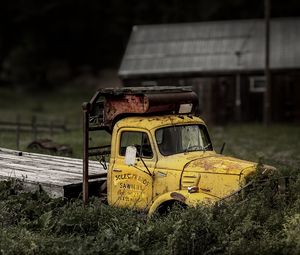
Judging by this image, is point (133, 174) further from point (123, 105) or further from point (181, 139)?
point (123, 105)

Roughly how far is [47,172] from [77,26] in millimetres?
45355

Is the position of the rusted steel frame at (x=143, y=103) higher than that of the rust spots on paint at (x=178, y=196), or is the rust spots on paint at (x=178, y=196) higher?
the rusted steel frame at (x=143, y=103)

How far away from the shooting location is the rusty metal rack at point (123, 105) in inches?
463

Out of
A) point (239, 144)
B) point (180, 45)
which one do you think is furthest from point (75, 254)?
point (180, 45)

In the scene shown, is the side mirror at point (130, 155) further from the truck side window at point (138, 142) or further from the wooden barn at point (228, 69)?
the wooden barn at point (228, 69)

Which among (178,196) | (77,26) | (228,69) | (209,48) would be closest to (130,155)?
(178,196)

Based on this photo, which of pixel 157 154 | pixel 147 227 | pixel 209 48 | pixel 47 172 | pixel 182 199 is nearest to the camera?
pixel 147 227

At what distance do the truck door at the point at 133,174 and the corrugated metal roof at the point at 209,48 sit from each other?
2392 centimetres

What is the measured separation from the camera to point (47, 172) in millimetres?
13562

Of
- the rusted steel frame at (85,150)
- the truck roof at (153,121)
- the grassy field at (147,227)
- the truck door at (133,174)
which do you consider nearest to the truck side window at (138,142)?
the truck door at (133,174)

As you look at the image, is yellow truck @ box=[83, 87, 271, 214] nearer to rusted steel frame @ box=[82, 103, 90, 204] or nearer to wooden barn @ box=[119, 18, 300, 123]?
rusted steel frame @ box=[82, 103, 90, 204]

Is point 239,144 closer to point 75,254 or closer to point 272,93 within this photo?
point 272,93

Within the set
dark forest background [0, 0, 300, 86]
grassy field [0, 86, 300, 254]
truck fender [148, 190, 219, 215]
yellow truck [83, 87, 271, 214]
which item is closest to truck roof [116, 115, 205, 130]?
yellow truck [83, 87, 271, 214]

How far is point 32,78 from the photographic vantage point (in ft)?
179
